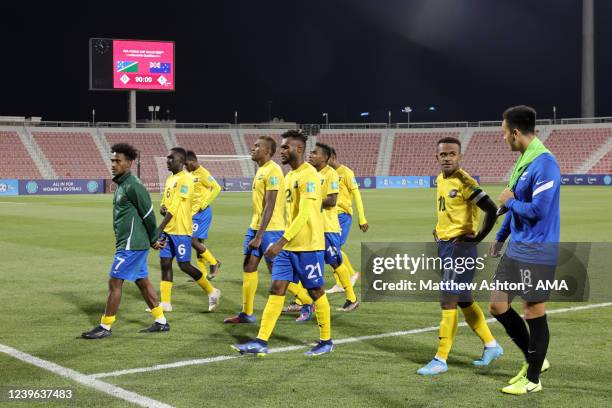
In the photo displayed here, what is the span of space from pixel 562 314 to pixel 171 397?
5505 mm

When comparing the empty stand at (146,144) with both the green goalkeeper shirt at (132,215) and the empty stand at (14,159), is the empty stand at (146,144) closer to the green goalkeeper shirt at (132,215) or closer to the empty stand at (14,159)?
the empty stand at (14,159)

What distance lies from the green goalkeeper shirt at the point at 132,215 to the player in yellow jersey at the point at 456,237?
3.22 m

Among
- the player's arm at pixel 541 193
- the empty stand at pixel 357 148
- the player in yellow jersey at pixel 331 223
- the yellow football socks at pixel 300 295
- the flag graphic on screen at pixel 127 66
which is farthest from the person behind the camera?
the empty stand at pixel 357 148

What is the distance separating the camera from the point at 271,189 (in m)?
7.88

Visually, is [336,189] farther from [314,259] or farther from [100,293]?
[100,293]

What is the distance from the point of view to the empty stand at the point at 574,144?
6856cm

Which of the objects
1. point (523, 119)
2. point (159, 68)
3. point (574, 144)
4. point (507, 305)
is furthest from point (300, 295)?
point (574, 144)

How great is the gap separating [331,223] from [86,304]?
3.63 metres

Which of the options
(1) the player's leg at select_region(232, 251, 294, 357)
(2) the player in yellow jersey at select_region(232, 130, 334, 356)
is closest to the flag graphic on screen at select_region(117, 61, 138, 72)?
(2) the player in yellow jersey at select_region(232, 130, 334, 356)

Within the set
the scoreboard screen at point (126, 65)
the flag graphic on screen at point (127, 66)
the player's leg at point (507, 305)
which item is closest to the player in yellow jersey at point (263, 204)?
the player's leg at point (507, 305)

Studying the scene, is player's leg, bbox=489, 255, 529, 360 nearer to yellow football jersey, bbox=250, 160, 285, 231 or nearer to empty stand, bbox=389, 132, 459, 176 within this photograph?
yellow football jersey, bbox=250, 160, 285, 231

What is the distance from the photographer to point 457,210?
262 inches

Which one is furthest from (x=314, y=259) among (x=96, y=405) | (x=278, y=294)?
(x=96, y=405)

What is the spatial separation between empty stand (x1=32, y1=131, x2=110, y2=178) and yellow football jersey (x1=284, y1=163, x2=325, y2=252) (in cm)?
5873
